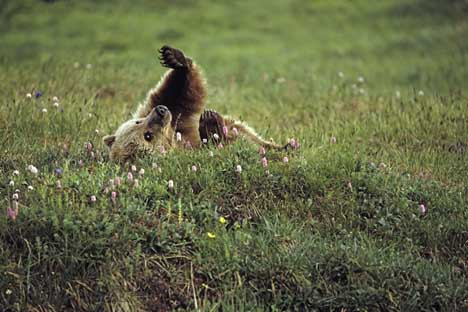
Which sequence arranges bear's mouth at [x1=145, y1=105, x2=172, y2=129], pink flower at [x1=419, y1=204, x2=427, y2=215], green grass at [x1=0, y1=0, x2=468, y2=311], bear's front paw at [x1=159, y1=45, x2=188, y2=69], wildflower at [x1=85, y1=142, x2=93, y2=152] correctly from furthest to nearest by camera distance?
bear's front paw at [x1=159, y1=45, x2=188, y2=69] < wildflower at [x1=85, y1=142, x2=93, y2=152] < bear's mouth at [x1=145, y1=105, x2=172, y2=129] < pink flower at [x1=419, y1=204, x2=427, y2=215] < green grass at [x1=0, y1=0, x2=468, y2=311]

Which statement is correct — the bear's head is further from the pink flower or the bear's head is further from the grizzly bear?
the pink flower

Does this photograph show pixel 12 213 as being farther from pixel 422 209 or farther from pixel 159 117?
pixel 422 209

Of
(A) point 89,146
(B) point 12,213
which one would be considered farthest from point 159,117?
(B) point 12,213

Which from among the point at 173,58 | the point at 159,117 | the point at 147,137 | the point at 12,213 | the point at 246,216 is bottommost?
the point at 246,216

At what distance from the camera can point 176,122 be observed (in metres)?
5.80

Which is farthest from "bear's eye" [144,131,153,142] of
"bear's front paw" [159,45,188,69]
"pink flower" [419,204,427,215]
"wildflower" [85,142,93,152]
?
"pink flower" [419,204,427,215]

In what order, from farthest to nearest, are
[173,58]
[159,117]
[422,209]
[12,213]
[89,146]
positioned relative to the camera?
1. [173,58]
2. [89,146]
3. [159,117]
4. [422,209]
5. [12,213]

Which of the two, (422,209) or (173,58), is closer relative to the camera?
(422,209)

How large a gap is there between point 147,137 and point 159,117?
0.66 ft

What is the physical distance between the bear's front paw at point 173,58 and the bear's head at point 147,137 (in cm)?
67

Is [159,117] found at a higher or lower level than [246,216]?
higher

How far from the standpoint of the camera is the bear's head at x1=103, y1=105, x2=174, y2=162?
5570 millimetres

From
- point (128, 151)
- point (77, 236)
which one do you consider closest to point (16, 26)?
point (128, 151)

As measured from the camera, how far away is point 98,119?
23.9ft
